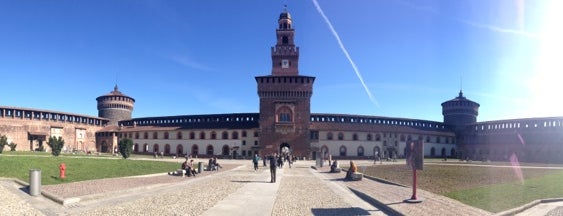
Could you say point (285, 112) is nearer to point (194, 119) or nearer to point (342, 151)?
point (342, 151)

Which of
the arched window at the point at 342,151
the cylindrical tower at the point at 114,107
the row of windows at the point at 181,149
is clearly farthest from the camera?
the cylindrical tower at the point at 114,107

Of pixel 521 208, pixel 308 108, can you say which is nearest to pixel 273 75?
pixel 308 108

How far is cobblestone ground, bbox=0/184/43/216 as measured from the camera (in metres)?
9.71

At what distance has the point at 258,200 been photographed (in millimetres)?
12633

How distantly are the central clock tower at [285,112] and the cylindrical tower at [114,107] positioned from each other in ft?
109

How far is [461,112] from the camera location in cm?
7500

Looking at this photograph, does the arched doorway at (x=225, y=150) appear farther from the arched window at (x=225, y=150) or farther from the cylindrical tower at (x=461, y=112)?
the cylindrical tower at (x=461, y=112)

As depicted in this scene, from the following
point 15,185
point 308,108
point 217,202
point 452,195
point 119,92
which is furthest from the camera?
point 119,92

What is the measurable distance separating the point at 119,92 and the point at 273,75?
37322mm

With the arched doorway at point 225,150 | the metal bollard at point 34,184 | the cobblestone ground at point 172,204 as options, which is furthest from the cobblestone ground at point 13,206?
the arched doorway at point 225,150

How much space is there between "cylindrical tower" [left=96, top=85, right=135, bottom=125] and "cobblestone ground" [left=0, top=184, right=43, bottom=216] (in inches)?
2636

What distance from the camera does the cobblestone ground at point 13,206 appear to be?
9.71m

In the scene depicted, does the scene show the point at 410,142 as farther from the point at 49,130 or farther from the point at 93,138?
the point at 93,138

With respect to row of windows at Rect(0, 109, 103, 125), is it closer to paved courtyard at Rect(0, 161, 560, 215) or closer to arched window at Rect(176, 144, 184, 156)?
arched window at Rect(176, 144, 184, 156)
